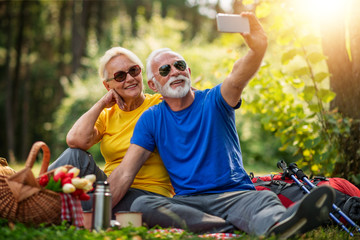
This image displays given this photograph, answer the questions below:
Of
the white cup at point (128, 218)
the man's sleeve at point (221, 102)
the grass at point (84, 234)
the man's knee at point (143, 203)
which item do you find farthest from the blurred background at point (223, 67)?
the white cup at point (128, 218)

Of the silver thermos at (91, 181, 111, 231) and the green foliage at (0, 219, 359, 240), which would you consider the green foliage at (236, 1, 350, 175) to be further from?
the silver thermos at (91, 181, 111, 231)

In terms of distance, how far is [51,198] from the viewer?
3.48 metres

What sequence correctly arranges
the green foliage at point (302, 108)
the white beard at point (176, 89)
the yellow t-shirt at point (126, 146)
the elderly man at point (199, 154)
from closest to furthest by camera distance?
the elderly man at point (199, 154)
the white beard at point (176, 89)
the yellow t-shirt at point (126, 146)
the green foliage at point (302, 108)

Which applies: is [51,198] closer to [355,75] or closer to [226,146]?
[226,146]

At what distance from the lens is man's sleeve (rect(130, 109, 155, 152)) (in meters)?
4.21

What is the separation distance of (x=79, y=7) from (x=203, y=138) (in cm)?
2442

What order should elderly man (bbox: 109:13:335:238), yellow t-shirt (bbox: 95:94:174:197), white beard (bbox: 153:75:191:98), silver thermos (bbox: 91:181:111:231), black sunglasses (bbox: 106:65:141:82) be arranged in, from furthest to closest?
black sunglasses (bbox: 106:65:141:82) → yellow t-shirt (bbox: 95:94:174:197) → white beard (bbox: 153:75:191:98) → elderly man (bbox: 109:13:335:238) → silver thermos (bbox: 91:181:111:231)

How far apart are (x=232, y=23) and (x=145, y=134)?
133 cm

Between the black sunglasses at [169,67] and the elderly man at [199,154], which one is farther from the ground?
the black sunglasses at [169,67]

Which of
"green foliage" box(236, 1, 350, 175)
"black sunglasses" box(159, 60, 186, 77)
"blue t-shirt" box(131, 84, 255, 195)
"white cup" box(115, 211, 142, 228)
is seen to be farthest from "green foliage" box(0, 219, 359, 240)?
"green foliage" box(236, 1, 350, 175)

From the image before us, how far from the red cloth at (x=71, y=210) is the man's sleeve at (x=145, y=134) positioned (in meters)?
0.90

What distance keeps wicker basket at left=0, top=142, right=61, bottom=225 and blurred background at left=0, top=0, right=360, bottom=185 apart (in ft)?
11.2

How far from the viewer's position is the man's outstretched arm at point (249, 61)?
356cm

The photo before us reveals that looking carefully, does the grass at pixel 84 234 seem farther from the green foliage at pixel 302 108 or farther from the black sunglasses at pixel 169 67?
the green foliage at pixel 302 108
